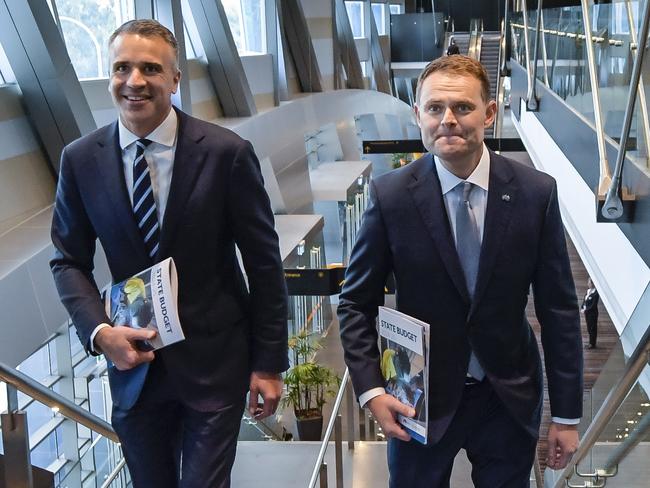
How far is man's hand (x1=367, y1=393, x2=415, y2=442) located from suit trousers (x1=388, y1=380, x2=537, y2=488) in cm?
13

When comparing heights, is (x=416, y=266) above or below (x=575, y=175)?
above

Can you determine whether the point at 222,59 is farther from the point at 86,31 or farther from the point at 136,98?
the point at 136,98

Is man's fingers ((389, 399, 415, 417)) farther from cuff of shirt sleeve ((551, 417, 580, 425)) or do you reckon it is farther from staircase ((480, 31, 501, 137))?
staircase ((480, 31, 501, 137))

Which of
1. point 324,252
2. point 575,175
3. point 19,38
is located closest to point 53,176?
point 19,38

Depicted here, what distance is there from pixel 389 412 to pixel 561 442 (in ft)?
1.59

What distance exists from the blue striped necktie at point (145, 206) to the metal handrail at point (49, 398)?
2.47 feet

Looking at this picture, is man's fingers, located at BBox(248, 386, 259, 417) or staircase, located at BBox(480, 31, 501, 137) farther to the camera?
staircase, located at BBox(480, 31, 501, 137)

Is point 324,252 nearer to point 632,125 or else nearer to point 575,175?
point 575,175

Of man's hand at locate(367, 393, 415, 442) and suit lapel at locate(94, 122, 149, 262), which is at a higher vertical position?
suit lapel at locate(94, 122, 149, 262)

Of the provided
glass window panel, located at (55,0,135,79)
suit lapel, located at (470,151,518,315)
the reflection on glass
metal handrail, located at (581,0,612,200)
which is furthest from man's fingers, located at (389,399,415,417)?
the reflection on glass

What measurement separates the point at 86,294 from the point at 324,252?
1980cm

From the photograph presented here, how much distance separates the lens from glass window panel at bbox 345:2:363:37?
31.8 meters

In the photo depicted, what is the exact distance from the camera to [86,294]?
2742 millimetres

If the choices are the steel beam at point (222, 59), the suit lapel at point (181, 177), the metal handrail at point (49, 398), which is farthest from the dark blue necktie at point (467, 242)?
the steel beam at point (222, 59)
